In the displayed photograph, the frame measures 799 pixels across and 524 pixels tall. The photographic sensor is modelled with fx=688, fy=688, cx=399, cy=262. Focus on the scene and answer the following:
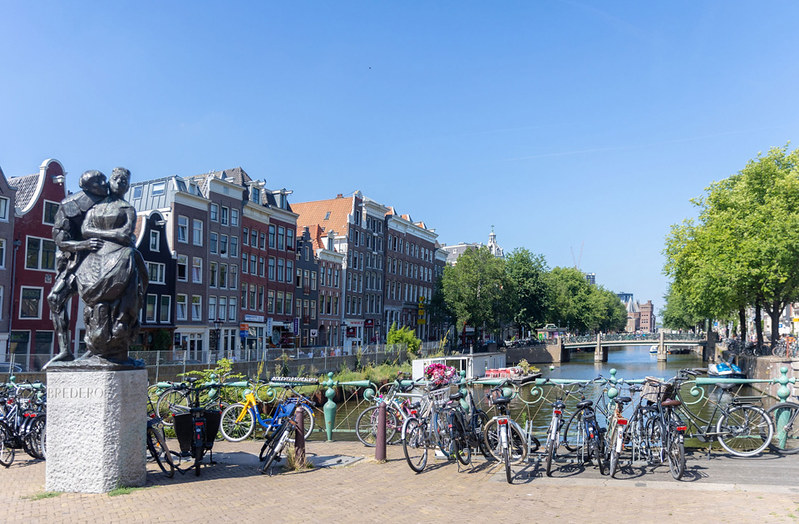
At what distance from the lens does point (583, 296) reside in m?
94.9

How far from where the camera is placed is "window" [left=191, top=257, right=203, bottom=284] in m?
42.2

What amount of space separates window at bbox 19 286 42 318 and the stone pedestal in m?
27.3

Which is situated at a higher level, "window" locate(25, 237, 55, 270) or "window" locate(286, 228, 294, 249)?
"window" locate(286, 228, 294, 249)

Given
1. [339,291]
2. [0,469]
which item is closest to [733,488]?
[0,469]

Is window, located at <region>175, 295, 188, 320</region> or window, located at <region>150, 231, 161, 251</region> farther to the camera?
window, located at <region>175, 295, 188, 320</region>

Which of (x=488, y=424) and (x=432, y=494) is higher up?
(x=488, y=424)

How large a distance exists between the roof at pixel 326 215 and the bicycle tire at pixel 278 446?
163 feet

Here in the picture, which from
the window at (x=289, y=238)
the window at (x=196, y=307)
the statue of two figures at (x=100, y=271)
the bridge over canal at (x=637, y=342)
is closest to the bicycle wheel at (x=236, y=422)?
the statue of two figures at (x=100, y=271)

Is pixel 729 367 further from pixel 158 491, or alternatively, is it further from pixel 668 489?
pixel 158 491

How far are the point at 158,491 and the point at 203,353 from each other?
2632cm

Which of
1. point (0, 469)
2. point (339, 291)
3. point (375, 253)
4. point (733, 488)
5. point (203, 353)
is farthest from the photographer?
point (375, 253)

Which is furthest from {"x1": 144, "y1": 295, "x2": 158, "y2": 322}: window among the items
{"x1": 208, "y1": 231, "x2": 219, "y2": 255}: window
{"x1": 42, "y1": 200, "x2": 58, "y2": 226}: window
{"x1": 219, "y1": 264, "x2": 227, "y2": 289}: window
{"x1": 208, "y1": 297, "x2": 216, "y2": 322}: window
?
{"x1": 42, "y1": 200, "x2": 58, "y2": 226}: window

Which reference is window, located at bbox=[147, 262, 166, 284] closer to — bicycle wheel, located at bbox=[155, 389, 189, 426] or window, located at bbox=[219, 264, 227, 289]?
window, located at bbox=[219, 264, 227, 289]

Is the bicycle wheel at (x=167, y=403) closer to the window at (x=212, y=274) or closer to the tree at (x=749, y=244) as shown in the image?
the window at (x=212, y=274)
